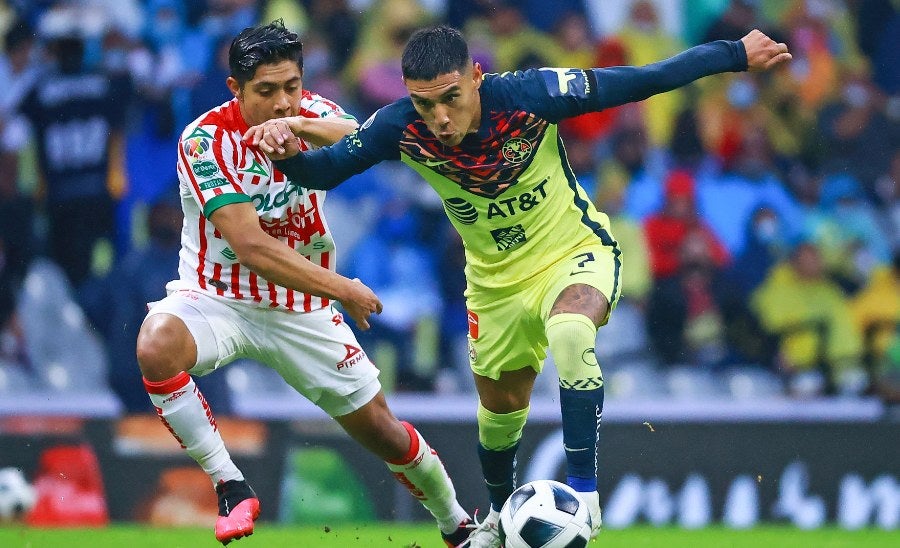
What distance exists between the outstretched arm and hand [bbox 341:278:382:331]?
4.27 ft

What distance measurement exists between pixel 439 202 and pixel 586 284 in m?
4.69

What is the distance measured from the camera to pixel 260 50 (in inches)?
234

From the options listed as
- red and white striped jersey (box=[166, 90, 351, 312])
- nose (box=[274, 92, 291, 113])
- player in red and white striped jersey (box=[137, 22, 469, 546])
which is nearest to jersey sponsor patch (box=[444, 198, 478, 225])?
player in red and white striped jersey (box=[137, 22, 469, 546])

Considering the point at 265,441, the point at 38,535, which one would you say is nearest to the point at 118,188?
the point at 265,441

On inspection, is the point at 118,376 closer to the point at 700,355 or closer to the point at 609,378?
the point at 609,378

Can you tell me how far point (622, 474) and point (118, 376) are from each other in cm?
374

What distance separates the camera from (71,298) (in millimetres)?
10109

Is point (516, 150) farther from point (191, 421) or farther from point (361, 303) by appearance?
point (191, 421)

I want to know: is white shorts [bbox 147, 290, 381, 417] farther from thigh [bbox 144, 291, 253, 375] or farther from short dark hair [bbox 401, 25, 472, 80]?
→ short dark hair [bbox 401, 25, 472, 80]

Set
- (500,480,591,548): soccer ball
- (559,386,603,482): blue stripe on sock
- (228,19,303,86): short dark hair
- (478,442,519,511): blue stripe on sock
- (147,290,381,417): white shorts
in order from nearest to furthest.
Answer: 1. (500,480,591,548): soccer ball
2. (559,386,603,482): blue stripe on sock
3. (228,19,303,86): short dark hair
4. (147,290,381,417): white shorts
5. (478,442,519,511): blue stripe on sock

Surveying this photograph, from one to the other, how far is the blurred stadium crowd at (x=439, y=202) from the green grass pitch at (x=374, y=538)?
1388mm

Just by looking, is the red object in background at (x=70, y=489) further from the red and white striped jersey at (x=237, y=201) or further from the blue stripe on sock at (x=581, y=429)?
the blue stripe on sock at (x=581, y=429)

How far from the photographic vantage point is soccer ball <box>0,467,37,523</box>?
356 inches

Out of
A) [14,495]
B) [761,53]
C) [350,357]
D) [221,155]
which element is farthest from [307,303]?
[14,495]
